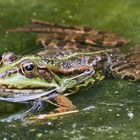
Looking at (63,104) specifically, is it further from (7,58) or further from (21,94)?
(7,58)

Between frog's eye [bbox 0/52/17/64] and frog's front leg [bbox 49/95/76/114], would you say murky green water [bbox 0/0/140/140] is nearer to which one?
frog's front leg [bbox 49/95/76/114]

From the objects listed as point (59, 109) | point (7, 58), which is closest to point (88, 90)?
point (59, 109)

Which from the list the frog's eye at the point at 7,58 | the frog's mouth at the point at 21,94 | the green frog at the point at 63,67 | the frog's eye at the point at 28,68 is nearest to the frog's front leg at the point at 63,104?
the green frog at the point at 63,67

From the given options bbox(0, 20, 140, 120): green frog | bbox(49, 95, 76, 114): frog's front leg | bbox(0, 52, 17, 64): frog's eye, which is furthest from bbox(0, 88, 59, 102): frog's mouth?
bbox(0, 52, 17, 64): frog's eye

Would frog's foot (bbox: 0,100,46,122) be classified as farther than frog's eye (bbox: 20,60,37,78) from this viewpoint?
No

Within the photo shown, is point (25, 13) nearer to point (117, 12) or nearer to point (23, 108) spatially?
point (117, 12)
